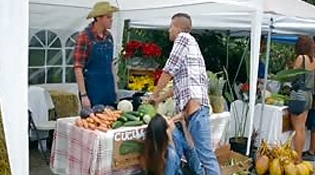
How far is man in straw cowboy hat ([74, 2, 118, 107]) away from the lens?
494 cm

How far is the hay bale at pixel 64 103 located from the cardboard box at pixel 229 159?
9.26 feet

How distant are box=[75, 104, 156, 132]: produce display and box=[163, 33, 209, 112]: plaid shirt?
35 cm

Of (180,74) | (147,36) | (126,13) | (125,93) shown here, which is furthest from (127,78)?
(147,36)

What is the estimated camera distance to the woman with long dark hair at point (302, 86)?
6773 mm

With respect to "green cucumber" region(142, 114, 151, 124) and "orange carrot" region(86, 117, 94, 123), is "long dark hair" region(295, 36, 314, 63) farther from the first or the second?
"orange carrot" region(86, 117, 94, 123)

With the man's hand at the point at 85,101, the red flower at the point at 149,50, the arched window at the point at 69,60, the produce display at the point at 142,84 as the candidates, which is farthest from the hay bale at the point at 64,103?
the man's hand at the point at 85,101

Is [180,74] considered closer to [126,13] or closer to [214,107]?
[214,107]

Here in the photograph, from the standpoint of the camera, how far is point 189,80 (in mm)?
4617

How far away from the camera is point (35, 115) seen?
700cm

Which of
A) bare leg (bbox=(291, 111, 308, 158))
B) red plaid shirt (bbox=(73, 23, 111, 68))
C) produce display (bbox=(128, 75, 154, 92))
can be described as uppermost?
red plaid shirt (bbox=(73, 23, 111, 68))

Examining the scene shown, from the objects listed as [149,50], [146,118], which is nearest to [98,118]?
[146,118]

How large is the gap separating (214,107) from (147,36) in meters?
7.03

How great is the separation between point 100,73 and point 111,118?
896 millimetres

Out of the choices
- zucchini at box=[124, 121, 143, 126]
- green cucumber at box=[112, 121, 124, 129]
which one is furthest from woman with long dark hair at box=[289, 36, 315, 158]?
green cucumber at box=[112, 121, 124, 129]
